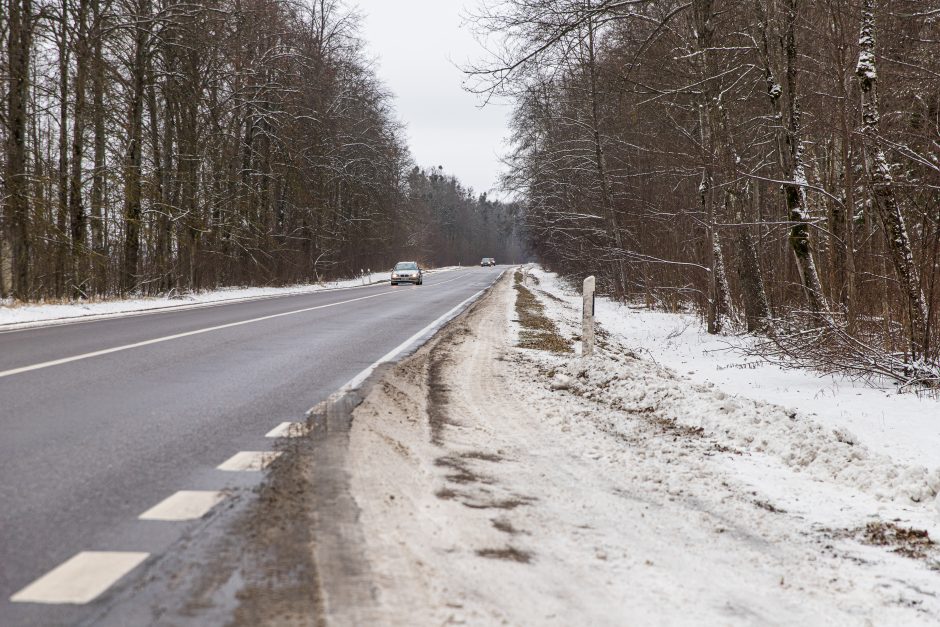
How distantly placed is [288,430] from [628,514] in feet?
8.88

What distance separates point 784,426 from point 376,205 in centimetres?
4216

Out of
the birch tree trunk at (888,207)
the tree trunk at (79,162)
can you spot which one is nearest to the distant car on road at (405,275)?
the tree trunk at (79,162)

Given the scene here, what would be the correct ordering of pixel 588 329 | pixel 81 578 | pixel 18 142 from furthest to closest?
pixel 18 142 → pixel 588 329 → pixel 81 578

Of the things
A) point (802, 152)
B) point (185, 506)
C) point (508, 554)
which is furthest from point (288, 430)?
point (802, 152)

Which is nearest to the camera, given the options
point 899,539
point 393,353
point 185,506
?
point 185,506

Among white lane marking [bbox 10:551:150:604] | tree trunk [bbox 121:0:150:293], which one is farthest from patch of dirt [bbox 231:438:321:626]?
tree trunk [bbox 121:0:150:293]

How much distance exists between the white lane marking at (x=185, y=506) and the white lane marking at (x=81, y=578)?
45 cm

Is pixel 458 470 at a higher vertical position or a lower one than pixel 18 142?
lower

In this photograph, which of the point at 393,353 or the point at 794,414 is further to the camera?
the point at 393,353

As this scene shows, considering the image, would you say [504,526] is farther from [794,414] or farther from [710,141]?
[710,141]

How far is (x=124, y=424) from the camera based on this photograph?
17.2 ft

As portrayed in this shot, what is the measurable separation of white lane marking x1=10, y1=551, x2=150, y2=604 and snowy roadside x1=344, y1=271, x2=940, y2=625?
0.97 m

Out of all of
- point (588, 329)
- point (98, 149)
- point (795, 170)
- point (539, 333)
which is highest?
point (98, 149)

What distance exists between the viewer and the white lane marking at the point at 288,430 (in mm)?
5082
